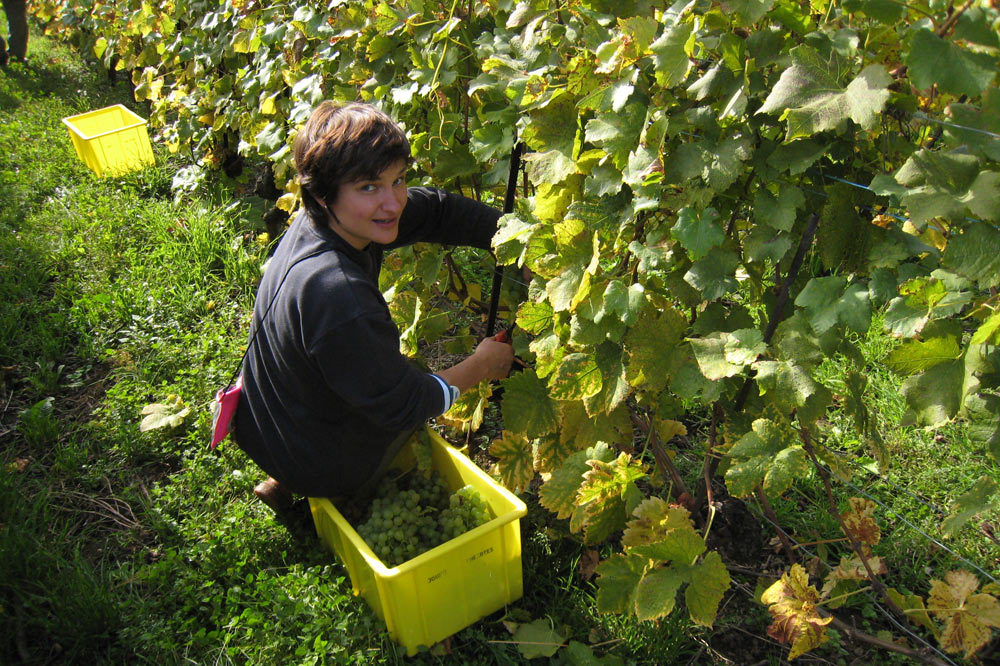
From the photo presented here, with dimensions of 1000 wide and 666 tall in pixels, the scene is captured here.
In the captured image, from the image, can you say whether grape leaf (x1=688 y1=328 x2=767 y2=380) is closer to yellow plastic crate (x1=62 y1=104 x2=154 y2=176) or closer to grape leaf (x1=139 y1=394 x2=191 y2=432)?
grape leaf (x1=139 y1=394 x2=191 y2=432)

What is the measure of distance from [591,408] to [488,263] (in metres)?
1.41

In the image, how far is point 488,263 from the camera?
3172 millimetres

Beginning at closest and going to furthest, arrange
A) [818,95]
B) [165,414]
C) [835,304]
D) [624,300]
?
1. [818,95]
2. [835,304]
3. [624,300]
4. [165,414]

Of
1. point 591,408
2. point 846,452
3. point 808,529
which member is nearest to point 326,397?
point 591,408

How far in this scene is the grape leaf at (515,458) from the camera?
2.36 m

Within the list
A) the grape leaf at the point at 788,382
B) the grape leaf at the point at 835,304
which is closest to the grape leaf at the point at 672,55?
the grape leaf at the point at 835,304

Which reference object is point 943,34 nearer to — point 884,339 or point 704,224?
point 704,224

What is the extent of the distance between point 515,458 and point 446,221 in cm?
76

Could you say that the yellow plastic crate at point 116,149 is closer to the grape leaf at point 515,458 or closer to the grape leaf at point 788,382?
the grape leaf at point 515,458

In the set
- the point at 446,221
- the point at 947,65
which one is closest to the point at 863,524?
the point at 947,65

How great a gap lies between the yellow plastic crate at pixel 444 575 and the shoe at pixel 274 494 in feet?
0.59

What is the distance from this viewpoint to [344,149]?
2.00 m

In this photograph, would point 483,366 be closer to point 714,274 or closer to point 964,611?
point 714,274

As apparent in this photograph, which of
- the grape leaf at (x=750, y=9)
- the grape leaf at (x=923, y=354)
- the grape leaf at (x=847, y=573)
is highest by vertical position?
the grape leaf at (x=750, y=9)
